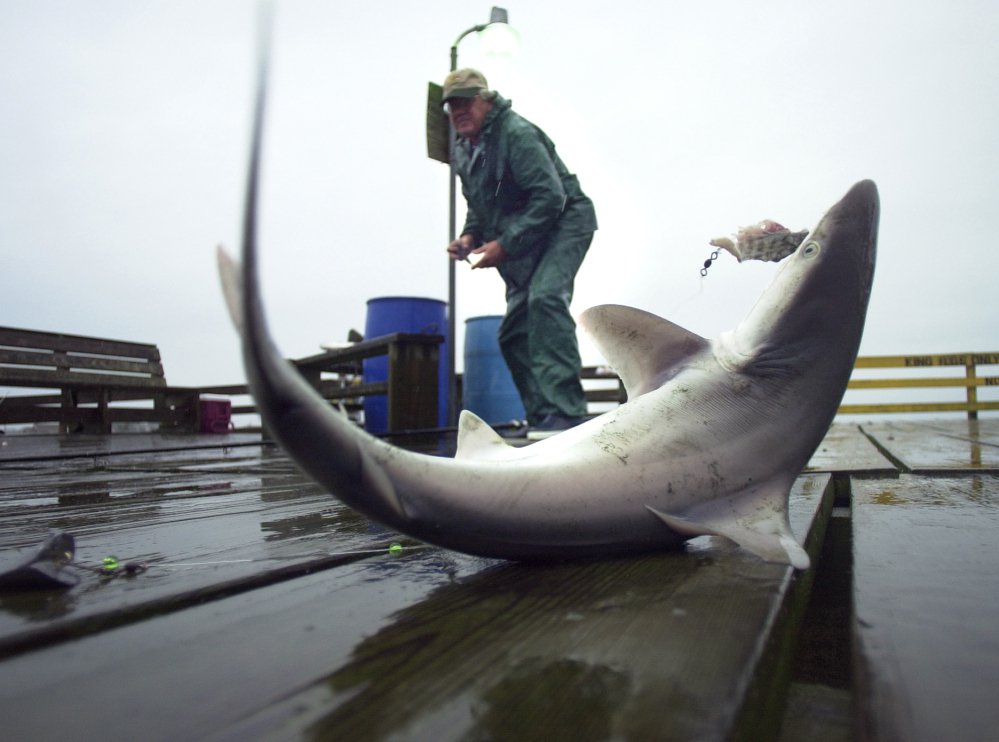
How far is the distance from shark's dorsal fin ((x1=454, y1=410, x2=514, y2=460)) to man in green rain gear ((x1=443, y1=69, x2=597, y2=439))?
8.07 ft

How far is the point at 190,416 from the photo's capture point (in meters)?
10.7

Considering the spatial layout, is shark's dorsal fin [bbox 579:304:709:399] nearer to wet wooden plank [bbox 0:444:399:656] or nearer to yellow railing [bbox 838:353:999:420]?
wet wooden plank [bbox 0:444:399:656]

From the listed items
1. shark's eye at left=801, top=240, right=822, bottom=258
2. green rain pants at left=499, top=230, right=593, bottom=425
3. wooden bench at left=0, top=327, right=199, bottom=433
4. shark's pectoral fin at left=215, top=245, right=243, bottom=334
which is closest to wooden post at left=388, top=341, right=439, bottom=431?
green rain pants at left=499, top=230, right=593, bottom=425

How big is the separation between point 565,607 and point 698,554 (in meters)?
0.39

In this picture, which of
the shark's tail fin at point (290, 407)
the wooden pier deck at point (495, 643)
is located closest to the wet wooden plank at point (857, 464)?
the wooden pier deck at point (495, 643)

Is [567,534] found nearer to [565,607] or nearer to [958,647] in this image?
[565,607]

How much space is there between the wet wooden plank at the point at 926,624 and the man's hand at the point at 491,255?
2687 mm

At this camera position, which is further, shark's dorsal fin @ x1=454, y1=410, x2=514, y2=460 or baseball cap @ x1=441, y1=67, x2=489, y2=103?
baseball cap @ x1=441, y1=67, x2=489, y2=103

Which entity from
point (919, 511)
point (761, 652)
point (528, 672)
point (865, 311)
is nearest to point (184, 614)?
point (528, 672)

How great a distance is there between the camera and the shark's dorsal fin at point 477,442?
1.25m

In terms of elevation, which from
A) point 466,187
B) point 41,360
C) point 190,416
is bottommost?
point 190,416

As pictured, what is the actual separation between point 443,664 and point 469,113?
12.8 feet

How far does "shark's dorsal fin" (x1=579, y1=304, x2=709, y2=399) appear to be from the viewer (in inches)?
49.4

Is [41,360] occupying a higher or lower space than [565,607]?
higher
